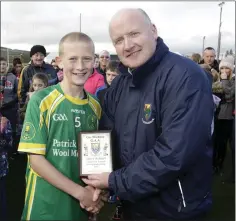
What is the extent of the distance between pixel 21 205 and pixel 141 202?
2855 mm

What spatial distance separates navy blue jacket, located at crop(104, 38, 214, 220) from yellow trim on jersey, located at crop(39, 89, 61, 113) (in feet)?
1.45

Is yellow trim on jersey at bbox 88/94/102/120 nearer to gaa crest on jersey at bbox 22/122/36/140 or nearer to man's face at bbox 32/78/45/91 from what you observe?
gaa crest on jersey at bbox 22/122/36/140

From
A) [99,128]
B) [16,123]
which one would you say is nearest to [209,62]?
[16,123]

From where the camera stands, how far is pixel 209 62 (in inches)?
270

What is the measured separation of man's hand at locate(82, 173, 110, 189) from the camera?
196 centimetres

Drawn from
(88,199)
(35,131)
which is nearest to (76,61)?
(35,131)

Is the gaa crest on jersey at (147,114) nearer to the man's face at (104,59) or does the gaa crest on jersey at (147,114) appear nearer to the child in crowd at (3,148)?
the child in crowd at (3,148)

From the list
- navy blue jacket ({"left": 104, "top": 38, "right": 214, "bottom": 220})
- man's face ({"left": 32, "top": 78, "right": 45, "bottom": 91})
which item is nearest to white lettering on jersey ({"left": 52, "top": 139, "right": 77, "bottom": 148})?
navy blue jacket ({"left": 104, "top": 38, "right": 214, "bottom": 220})

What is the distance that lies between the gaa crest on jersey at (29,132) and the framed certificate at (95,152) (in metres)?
0.30

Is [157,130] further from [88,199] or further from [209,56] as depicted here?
[209,56]

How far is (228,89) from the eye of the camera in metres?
5.62

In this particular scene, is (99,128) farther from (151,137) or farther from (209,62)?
(209,62)

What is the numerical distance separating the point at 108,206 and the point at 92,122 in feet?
8.37

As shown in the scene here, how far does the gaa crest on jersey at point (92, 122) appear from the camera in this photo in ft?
7.23
